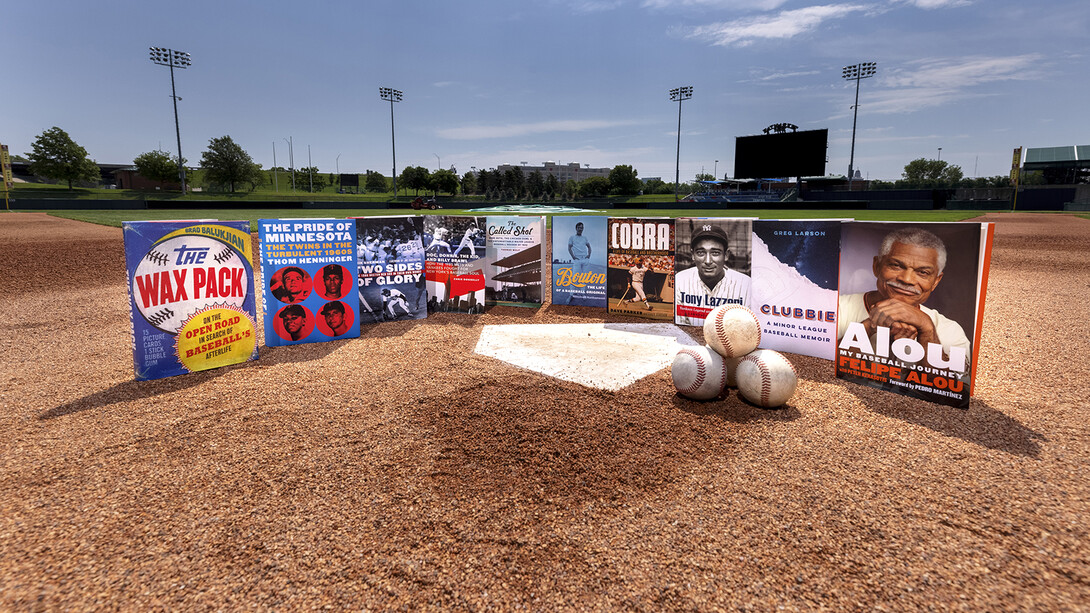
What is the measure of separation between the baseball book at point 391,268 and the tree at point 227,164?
95.0 metres

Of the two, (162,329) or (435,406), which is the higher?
(162,329)

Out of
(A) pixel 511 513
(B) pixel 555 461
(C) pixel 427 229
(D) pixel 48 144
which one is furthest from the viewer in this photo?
(D) pixel 48 144

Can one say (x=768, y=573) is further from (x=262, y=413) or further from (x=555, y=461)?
(x=262, y=413)

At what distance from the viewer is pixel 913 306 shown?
596cm

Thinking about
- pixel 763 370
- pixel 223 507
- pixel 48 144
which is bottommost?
pixel 223 507

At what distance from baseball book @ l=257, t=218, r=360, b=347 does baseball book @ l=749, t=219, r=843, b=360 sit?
6692 mm

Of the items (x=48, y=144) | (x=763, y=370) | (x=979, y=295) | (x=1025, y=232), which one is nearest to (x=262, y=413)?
(x=763, y=370)

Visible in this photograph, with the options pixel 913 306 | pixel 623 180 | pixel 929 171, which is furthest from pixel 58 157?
pixel 929 171

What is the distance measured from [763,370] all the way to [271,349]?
23.5 ft

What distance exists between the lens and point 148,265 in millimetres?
6664

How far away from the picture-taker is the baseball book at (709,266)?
28.4ft

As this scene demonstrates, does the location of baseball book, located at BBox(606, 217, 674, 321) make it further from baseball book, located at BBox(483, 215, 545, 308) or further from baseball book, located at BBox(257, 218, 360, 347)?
baseball book, located at BBox(257, 218, 360, 347)

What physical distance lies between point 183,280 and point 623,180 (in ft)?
399

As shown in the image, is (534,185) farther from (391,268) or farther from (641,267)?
(391,268)
